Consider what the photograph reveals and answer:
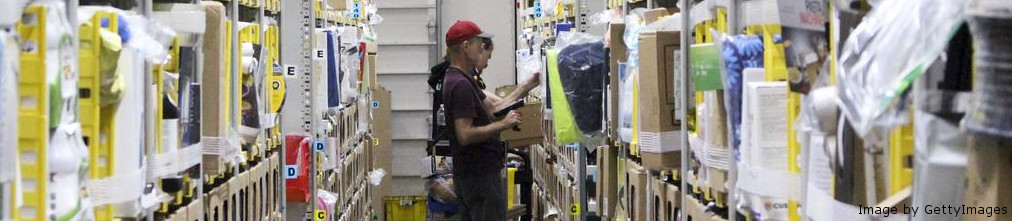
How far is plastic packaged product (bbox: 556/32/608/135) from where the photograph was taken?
5.58 meters

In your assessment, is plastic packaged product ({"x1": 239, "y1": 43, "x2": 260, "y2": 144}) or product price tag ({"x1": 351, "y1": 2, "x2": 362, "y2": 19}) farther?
product price tag ({"x1": 351, "y1": 2, "x2": 362, "y2": 19})

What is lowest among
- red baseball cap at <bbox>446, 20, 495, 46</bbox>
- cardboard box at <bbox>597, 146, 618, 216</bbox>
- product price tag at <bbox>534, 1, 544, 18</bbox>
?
cardboard box at <bbox>597, 146, 618, 216</bbox>

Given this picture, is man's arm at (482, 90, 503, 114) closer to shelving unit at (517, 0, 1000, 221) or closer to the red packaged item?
the red packaged item

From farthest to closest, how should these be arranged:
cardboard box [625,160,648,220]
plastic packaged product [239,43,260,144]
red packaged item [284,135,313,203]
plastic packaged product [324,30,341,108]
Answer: plastic packaged product [324,30,341,108] < red packaged item [284,135,313,203] < cardboard box [625,160,648,220] < plastic packaged product [239,43,260,144]

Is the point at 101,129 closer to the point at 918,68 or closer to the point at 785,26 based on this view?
A: the point at 785,26

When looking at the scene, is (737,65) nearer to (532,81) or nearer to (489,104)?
(489,104)

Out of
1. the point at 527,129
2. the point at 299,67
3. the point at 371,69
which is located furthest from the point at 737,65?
the point at 371,69

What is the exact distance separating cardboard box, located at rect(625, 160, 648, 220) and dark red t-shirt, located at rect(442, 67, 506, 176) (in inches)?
64.7

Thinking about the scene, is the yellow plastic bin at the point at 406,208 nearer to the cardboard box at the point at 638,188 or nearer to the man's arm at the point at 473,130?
the man's arm at the point at 473,130

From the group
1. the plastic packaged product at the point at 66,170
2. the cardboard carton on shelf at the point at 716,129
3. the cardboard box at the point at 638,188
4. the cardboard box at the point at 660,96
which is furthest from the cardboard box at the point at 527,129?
the plastic packaged product at the point at 66,170

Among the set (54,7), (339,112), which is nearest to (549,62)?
(339,112)

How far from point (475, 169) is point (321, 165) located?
3.08 ft

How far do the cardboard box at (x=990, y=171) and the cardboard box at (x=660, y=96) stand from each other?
7.49 feet

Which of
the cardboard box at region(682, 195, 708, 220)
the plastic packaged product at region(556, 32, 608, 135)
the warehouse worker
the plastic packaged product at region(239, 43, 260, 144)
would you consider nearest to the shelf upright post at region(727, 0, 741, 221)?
the cardboard box at region(682, 195, 708, 220)
